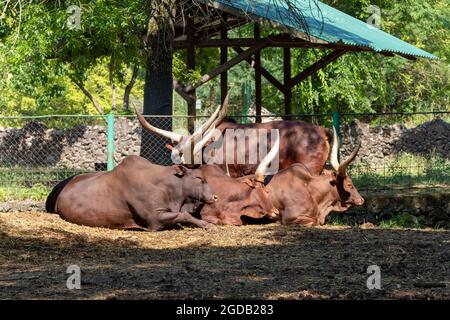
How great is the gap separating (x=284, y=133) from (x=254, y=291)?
754 centimetres

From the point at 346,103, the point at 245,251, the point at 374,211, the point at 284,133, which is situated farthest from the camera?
the point at 346,103

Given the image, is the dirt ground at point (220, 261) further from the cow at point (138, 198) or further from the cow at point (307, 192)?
the cow at point (307, 192)

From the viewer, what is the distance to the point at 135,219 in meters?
12.5

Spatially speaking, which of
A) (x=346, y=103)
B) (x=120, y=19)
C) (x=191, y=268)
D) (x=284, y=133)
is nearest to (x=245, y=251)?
(x=191, y=268)

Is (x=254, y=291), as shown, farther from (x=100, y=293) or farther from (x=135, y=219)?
(x=135, y=219)

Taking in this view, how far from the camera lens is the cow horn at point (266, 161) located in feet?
44.6

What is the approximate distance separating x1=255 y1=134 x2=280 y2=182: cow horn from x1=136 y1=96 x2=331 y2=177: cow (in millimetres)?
251

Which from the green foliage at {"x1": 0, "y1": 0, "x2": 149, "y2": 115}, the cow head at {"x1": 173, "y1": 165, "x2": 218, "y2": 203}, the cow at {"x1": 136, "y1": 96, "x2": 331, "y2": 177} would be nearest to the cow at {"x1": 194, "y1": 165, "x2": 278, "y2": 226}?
the cow head at {"x1": 173, "y1": 165, "x2": 218, "y2": 203}

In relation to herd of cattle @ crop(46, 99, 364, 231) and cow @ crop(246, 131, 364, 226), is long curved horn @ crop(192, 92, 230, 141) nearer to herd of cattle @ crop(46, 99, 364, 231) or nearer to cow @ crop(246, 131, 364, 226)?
herd of cattle @ crop(46, 99, 364, 231)

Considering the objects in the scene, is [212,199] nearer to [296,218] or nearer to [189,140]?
[296,218]

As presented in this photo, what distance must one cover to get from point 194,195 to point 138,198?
2.44 feet

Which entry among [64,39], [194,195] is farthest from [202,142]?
[64,39]

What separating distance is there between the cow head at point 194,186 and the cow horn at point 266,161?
874 millimetres

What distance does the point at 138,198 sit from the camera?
1252 centimetres
